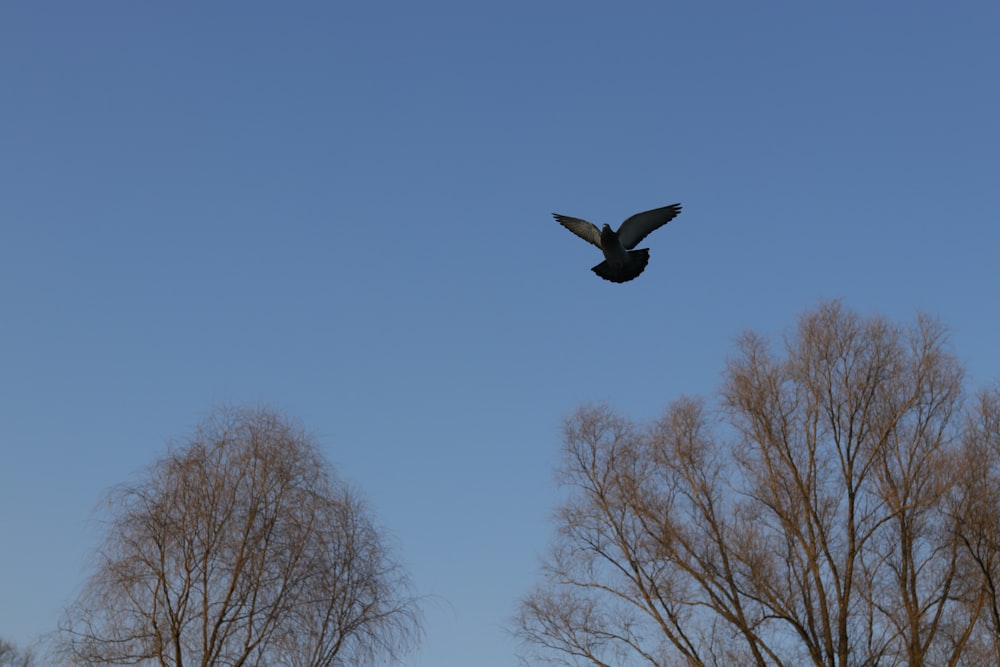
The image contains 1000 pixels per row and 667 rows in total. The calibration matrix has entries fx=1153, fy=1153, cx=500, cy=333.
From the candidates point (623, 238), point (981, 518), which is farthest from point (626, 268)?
point (981, 518)

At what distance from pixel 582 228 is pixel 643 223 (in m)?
0.79

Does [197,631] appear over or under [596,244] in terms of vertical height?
under

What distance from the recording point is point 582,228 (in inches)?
588

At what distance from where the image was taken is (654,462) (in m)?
22.5

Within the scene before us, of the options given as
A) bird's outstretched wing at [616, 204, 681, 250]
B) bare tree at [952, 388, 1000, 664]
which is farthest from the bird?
bare tree at [952, 388, 1000, 664]

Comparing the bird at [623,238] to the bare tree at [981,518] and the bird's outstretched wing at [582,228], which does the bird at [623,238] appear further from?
→ the bare tree at [981,518]

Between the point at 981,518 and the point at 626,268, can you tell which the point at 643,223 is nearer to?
the point at 626,268

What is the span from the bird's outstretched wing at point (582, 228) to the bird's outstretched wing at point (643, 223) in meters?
0.11

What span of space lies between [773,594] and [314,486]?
8.45 meters

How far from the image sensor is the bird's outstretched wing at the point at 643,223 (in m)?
14.5

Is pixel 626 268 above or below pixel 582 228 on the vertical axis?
below

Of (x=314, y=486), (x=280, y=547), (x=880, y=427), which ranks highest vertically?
(x=880, y=427)

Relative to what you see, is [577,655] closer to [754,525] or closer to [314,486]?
[754,525]

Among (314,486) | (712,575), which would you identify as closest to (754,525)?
(712,575)
